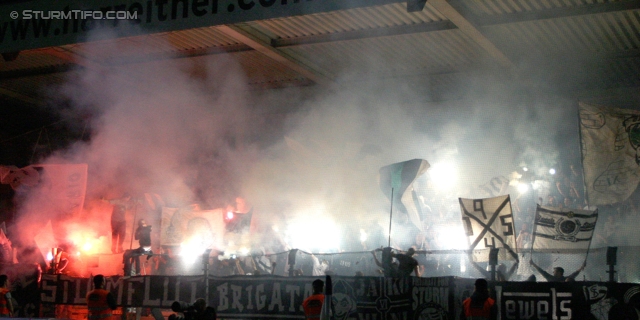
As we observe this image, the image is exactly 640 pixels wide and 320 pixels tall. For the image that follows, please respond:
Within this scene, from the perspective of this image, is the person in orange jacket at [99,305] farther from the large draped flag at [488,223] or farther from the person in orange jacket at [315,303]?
the large draped flag at [488,223]

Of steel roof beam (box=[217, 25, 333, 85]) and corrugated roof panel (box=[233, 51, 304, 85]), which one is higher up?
corrugated roof panel (box=[233, 51, 304, 85])

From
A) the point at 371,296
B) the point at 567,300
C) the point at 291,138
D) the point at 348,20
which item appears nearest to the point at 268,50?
the point at 348,20

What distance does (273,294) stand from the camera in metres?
7.02

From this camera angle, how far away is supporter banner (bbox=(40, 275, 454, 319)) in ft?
20.9

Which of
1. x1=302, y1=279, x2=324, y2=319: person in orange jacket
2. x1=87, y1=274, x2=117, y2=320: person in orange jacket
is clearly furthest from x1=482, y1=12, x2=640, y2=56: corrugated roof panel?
x1=87, y1=274, x2=117, y2=320: person in orange jacket

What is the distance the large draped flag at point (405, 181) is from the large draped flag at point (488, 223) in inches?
71.1

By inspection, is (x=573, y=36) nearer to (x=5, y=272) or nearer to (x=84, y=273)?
(x=5, y=272)

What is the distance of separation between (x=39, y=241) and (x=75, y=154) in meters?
2.03

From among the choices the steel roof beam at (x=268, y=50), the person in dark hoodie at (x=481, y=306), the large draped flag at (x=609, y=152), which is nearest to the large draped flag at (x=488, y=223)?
the large draped flag at (x=609, y=152)

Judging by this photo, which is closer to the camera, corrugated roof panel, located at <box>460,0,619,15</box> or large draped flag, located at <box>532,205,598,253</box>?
large draped flag, located at <box>532,205,598,253</box>

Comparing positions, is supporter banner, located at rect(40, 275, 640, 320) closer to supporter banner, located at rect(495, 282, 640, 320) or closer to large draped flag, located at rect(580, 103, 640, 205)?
supporter banner, located at rect(495, 282, 640, 320)

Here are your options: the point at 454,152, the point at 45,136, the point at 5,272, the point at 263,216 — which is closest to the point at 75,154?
the point at 45,136

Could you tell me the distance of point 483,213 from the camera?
7957 millimetres

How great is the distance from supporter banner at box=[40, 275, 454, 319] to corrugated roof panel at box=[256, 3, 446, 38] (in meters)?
3.84
